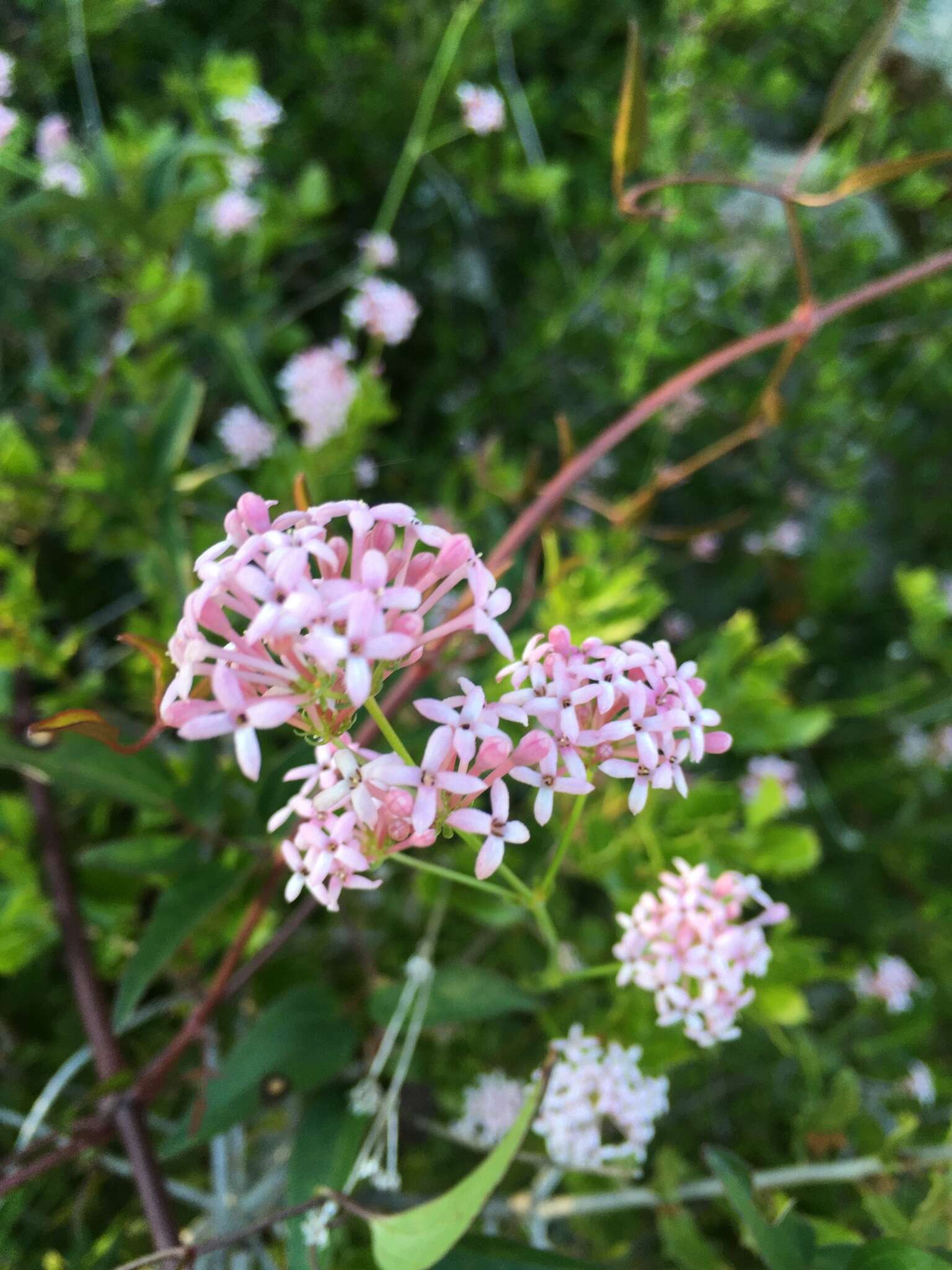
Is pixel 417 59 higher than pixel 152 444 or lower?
higher

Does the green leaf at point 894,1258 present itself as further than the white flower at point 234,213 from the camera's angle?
No

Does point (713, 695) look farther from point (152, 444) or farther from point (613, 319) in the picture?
point (613, 319)

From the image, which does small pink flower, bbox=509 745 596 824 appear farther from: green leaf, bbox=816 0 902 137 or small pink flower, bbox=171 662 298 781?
green leaf, bbox=816 0 902 137

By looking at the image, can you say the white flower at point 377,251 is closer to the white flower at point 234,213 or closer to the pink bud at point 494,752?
the white flower at point 234,213

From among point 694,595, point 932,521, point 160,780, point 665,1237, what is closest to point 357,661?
point 160,780

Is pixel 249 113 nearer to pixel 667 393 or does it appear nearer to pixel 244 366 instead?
pixel 244 366

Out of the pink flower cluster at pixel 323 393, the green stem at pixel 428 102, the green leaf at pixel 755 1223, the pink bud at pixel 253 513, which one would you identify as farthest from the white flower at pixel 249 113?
the green leaf at pixel 755 1223
